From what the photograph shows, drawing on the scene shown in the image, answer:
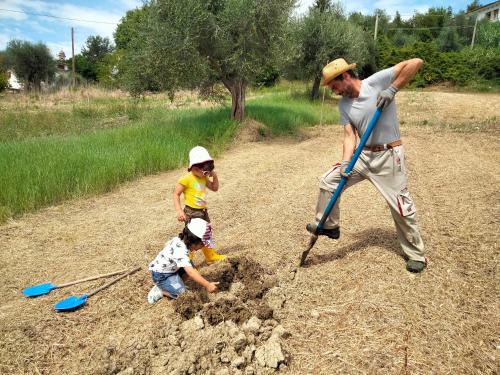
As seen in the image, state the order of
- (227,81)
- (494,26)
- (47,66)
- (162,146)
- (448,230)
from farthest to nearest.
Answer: (494,26) < (47,66) < (227,81) < (162,146) < (448,230)

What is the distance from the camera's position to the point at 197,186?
391 cm

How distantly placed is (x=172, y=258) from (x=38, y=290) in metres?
1.52

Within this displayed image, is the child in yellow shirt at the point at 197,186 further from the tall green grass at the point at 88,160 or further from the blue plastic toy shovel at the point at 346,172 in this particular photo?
the tall green grass at the point at 88,160

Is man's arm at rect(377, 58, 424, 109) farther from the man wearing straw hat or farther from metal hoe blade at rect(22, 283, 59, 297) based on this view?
metal hoe blade at rect(22, 283, 59, 297)

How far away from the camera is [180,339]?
9.71 feet

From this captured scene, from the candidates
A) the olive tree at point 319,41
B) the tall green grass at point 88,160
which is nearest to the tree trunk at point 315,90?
the olive tree at point 319,41

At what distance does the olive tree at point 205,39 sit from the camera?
10859mm

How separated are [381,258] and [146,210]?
381 centimetres

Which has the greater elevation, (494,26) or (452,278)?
(494,26)

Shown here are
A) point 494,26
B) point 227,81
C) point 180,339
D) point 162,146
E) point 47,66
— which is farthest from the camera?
point 494,26

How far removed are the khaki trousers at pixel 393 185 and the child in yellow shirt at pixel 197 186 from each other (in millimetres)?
1155

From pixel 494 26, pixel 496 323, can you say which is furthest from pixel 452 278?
pixel 494 26

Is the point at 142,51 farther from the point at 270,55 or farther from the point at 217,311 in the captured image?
the point at 217,311

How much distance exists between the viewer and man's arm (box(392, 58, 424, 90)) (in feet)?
10.8
